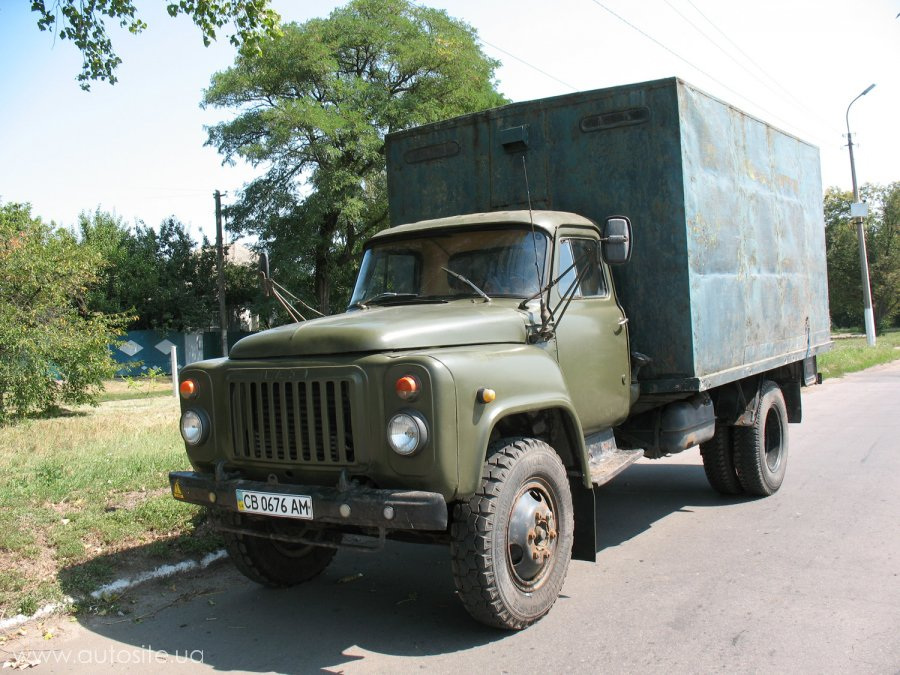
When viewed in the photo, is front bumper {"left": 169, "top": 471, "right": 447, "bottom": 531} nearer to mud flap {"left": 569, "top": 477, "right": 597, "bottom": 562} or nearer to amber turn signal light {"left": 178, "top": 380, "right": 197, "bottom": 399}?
amber turn signal light {"left": 178, "top": 380, "right": 197, "bottom": 399}

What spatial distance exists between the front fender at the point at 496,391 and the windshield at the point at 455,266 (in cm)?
59

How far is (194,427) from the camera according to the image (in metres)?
4.44

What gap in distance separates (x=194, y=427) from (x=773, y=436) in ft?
18.2

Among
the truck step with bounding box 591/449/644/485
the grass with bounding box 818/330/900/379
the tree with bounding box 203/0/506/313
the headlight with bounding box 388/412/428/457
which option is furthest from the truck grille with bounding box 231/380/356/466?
the tree with bounding box 203/0/506/313

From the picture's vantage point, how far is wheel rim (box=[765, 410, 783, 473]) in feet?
24.4

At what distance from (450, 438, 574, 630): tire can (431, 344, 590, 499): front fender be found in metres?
0.16

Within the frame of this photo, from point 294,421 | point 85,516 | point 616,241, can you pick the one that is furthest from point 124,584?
point 616,241

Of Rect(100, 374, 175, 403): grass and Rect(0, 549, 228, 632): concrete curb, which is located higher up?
Rect(100, 374, 175, 403): grass

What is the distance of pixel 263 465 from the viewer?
422 centimetres

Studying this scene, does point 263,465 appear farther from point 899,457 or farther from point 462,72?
point 462,72

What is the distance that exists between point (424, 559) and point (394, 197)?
322 cm

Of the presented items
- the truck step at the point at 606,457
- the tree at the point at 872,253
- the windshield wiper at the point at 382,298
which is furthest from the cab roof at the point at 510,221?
the tree at the point at 872,253

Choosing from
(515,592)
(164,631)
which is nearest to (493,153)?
(515,592)

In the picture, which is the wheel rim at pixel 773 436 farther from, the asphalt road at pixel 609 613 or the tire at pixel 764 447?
the asphalt road at pixel 609 613
